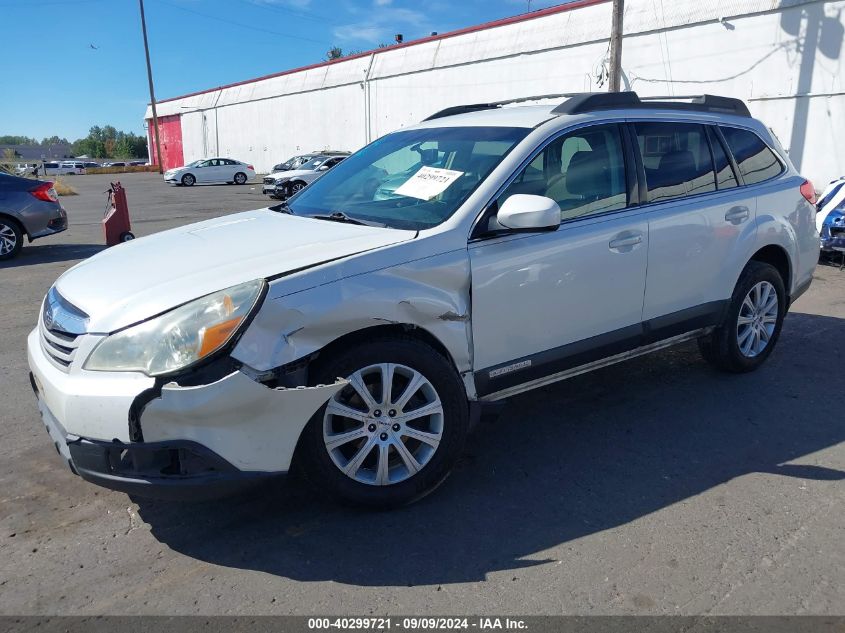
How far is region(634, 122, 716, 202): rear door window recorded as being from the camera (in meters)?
4.23

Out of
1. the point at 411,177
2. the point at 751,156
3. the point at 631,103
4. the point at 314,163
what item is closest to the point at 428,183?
the point at 411,177

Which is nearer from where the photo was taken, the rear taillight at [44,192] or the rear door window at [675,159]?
the rear door window at [675,159]

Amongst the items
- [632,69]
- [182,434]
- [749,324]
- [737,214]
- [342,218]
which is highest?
[632,69]

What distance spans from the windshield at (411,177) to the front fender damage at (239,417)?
109cm

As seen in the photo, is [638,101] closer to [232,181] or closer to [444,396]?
[444,396]

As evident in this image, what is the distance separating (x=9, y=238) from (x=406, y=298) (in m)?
9.75

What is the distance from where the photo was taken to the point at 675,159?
442 centimetres

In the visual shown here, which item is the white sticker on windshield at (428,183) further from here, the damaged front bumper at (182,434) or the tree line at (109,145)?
the tree line at (109,145)

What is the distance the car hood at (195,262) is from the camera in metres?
2.90

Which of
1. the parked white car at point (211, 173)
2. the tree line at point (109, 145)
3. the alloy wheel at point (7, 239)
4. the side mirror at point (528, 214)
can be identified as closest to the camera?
the side mirror at point (528, 214)

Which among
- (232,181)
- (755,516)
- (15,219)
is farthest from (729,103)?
(232,181)

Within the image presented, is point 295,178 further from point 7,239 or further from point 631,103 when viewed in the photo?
point 631,103

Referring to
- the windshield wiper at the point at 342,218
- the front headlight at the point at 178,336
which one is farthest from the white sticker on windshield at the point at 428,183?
the front headlight at the point at 178,336

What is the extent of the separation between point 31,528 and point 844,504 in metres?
3.76
